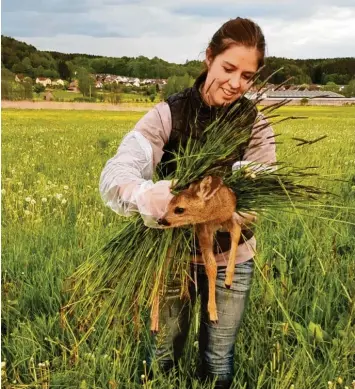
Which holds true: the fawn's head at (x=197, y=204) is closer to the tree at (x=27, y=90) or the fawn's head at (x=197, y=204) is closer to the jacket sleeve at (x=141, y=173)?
the jacket sleeve at (x=141, y=173)

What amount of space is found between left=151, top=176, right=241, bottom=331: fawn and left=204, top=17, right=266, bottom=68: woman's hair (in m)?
0.43

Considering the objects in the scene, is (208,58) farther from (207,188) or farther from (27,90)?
(27,90)

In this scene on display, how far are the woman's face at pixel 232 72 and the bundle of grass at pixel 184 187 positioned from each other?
48mm

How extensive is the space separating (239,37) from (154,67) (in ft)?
3.41

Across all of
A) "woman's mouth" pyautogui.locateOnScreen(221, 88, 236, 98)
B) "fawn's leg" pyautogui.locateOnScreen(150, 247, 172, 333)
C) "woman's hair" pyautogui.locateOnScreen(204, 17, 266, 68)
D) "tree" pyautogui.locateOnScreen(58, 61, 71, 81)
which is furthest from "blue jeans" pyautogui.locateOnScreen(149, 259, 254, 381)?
"tree" pyautogui.locateOnScreen(58, 61, 71, 81)

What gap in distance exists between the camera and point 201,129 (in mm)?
1661

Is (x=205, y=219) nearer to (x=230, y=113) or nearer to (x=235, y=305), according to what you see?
(x=230, y=113)

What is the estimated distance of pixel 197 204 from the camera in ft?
4.31

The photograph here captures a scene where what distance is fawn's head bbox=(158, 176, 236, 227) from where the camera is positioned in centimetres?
131

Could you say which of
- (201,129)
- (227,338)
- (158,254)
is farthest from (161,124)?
(227,338)

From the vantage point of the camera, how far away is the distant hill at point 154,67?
1798 millimetres

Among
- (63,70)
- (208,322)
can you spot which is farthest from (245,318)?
(63,70)

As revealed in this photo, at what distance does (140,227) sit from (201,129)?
13.1 inches

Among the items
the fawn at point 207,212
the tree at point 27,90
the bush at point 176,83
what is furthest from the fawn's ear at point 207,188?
the tree at point 27,90
